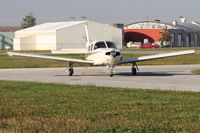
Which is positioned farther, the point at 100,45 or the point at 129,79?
the point at 100,45

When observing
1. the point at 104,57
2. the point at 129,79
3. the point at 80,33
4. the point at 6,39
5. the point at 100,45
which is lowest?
the point at 129,79

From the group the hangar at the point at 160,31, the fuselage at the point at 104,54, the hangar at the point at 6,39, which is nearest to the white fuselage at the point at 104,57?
the fuselage at the point at 104,54

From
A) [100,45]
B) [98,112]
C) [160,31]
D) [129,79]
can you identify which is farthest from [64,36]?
[98,112]

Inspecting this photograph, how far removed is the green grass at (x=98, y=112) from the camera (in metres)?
10.5

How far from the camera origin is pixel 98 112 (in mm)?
13047

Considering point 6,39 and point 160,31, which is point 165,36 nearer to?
point 160,31

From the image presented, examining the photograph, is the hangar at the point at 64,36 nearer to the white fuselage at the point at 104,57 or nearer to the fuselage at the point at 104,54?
the fuselage at the point at 104,54

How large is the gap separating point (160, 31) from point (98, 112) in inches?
5297

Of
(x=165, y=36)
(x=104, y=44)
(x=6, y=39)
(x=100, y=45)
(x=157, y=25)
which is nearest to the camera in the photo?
(x=104, y=44)

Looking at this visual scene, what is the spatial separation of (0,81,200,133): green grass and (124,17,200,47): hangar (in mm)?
128420

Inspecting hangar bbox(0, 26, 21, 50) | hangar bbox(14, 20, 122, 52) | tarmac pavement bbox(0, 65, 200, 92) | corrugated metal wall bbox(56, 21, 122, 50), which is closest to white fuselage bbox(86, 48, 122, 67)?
tarmac pavement bbox(0, 65, 200, 92)

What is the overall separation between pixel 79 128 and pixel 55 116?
2.13 meters

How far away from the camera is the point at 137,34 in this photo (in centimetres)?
15200

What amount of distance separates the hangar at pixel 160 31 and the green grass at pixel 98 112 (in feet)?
421
